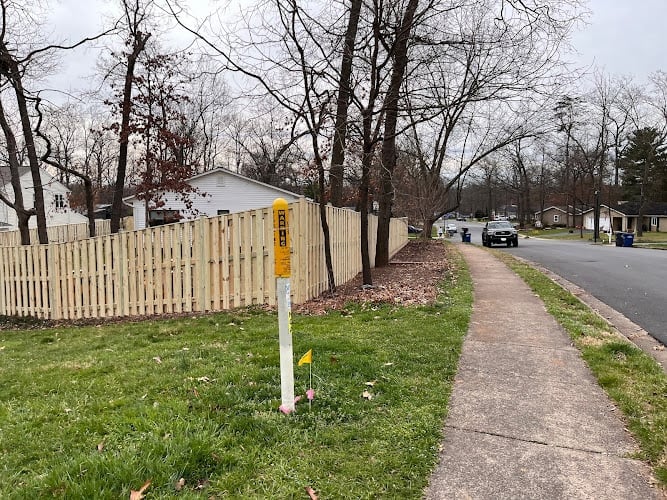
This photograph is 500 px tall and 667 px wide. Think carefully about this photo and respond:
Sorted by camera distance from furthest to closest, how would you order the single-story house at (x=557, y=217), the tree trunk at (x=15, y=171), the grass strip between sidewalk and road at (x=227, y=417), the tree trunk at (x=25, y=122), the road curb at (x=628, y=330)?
the single-story house at (x=557, y=217) < the tree trunk at (x=15, y=171) < the tree trunk at (x=25, y=122) < the road curb at (x=628, y=330) < the grass strip between sidewalk and road at (x=227, y=417)

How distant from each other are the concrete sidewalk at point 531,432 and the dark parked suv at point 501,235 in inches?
1012

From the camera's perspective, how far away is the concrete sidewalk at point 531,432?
2715mm

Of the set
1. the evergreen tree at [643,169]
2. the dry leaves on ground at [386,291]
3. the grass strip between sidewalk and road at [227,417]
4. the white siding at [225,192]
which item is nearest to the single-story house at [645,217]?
the evergreen tree at [643,169]

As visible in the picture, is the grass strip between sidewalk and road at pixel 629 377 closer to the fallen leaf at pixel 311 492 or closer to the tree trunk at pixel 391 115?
the fallen leaf at pixel 311 492

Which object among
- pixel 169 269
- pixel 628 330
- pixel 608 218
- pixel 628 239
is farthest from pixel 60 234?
pixel 608 218

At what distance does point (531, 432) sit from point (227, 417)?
6.85 ft

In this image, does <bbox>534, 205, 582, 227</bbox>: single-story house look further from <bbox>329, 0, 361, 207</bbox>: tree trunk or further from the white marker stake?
the white marker stake

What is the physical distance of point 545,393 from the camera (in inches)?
164

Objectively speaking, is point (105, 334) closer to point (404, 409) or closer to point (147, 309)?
point (147, 309)

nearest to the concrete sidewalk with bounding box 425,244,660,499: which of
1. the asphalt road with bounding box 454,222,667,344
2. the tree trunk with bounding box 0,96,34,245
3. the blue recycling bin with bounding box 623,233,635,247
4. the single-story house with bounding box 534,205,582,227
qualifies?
the asphalt road with bounding box 454,222,667,344

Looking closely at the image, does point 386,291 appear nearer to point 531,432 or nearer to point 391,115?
point 391,115


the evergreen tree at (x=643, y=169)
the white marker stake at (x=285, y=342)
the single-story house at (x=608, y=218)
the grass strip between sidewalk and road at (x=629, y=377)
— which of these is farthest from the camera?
the single-story house at (x=608, y=218)

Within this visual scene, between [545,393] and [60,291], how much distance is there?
8.97 metres

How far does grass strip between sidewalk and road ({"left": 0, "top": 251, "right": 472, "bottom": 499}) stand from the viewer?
2646 millimetres
